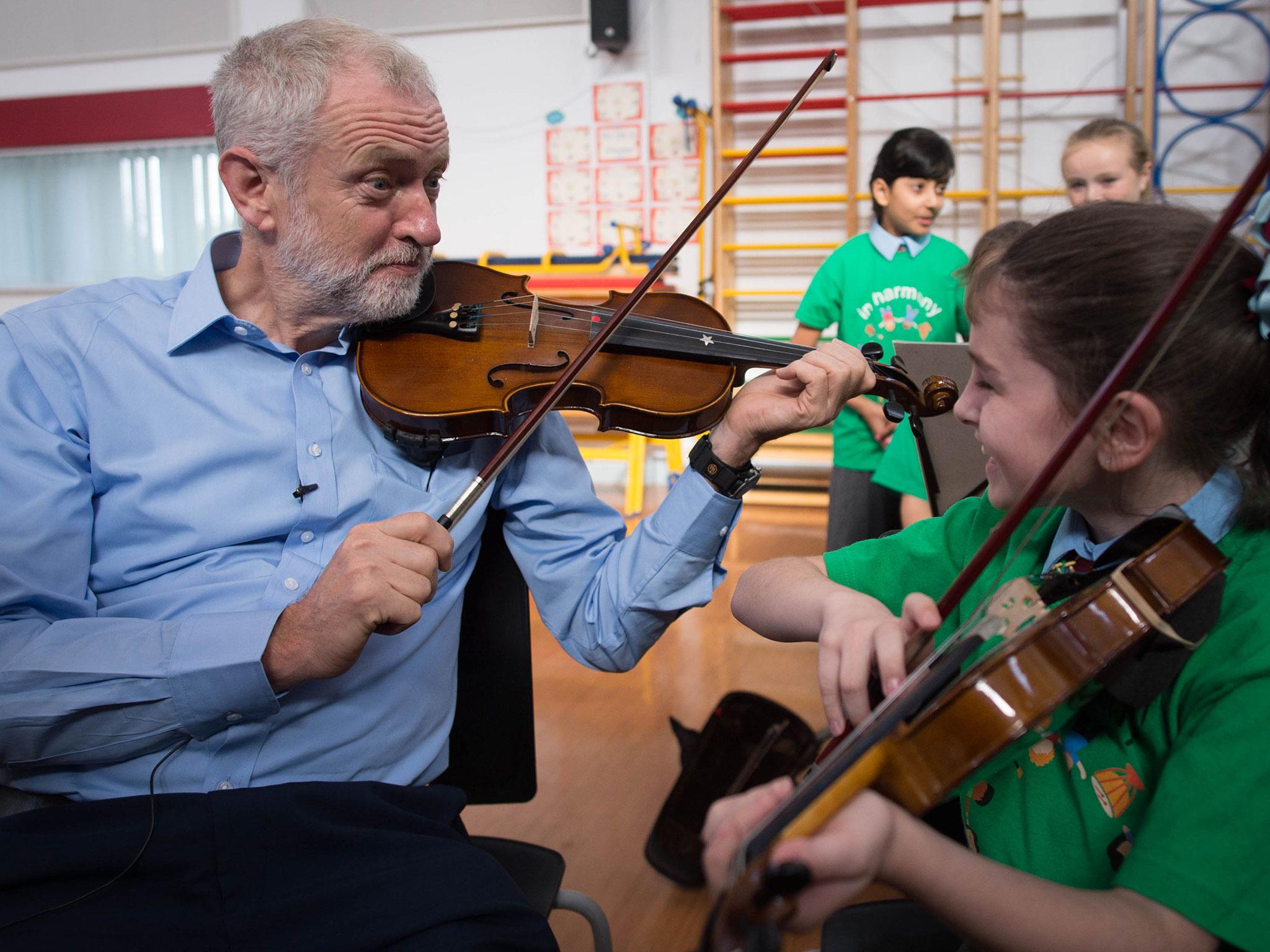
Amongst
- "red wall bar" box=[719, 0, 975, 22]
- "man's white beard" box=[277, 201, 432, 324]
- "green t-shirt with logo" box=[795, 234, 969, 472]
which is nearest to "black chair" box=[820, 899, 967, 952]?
"man's white beard" box=[277, 201, 432, 324]

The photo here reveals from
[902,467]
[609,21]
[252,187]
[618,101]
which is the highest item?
[609,21]

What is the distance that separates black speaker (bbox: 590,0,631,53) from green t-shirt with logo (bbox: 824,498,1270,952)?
4.67m

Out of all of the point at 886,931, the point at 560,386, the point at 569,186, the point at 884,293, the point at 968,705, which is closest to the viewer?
the point at 968,705

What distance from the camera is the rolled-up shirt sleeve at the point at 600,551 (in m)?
1.12

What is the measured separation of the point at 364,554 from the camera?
922 mm

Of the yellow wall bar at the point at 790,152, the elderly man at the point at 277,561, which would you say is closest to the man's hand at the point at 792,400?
the elderly man at the point at 277,561

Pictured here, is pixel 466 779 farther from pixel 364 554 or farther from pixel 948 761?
pixel 948 761

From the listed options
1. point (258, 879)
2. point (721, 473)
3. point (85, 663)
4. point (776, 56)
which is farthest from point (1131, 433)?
point (776, 56)

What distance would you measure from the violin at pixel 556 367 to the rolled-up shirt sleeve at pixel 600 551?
0.25 feet

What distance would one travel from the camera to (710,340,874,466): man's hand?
3.51 ft

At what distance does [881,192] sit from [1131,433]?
2.14m

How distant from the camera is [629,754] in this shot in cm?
228

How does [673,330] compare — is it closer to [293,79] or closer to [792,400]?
[792,400]

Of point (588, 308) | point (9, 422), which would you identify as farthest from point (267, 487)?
point (588, 308)
